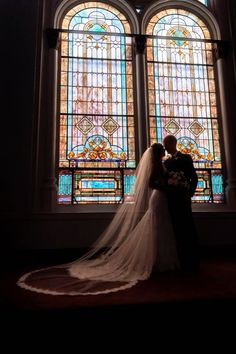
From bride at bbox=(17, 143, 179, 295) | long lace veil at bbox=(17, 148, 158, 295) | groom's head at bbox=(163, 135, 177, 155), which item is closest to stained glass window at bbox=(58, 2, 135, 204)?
long lace veil at bbox=(17, 148, 158, 295)

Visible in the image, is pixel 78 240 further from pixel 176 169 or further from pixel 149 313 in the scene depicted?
pixel 149 313

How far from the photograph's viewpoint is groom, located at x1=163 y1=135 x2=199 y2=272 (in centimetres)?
324

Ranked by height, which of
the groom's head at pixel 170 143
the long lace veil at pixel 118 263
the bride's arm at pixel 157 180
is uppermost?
the groom's head at pixel 170 143

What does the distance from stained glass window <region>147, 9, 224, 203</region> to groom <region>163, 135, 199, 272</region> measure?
159 cm

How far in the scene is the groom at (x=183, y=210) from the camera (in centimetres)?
324

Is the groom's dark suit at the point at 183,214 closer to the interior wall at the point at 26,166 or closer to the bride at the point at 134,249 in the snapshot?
the bride at the point at 134,249

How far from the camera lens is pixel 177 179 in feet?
10.9

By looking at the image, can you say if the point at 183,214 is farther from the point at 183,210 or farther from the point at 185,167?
the point at 185,167

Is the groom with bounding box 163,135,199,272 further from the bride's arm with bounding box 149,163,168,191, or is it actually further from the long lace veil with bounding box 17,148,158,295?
the long lace veil with bounding box 17,148,158,295

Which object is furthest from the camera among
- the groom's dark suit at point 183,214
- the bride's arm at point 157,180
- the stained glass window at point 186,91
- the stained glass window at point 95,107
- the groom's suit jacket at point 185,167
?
the stained glass window at point 186,91

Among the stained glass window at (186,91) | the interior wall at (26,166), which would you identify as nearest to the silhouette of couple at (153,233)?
the interior wall at (26,166)

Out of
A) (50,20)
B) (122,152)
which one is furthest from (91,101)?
(50,20)

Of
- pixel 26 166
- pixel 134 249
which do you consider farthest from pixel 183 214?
pixel 26 166

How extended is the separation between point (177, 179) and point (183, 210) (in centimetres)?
38
